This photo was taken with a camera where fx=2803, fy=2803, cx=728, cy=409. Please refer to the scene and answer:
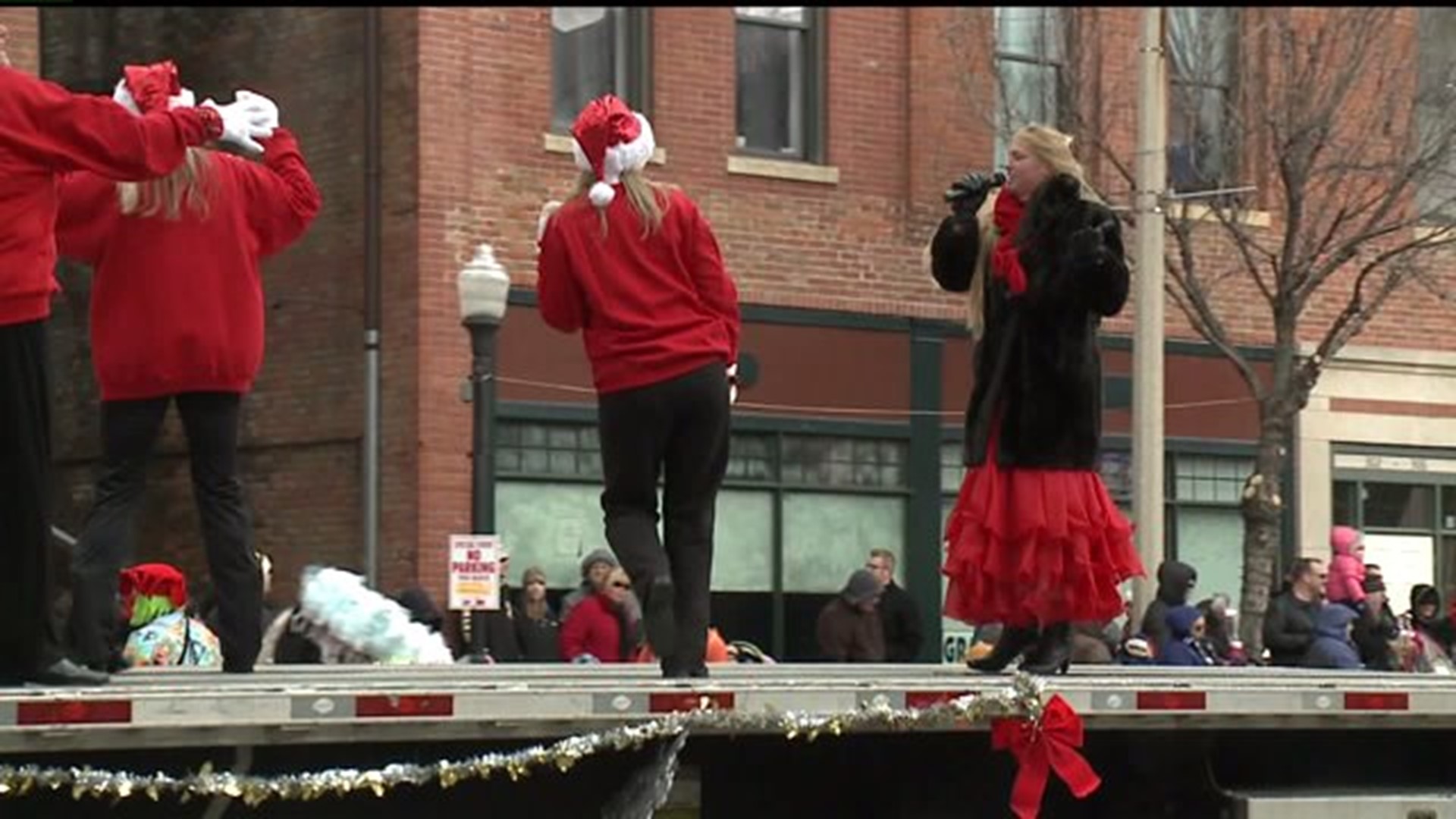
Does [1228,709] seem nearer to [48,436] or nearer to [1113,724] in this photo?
[1113,724]

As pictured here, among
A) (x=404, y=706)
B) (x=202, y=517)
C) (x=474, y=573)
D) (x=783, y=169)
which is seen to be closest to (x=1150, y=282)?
(x=783, y=169)

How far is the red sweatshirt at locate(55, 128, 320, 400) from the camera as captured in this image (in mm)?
7699

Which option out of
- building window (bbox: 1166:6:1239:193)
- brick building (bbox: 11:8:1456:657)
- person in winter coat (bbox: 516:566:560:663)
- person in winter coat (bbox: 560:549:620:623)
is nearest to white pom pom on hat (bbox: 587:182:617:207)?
person in winter coat (bbox: 560:549:620:623)

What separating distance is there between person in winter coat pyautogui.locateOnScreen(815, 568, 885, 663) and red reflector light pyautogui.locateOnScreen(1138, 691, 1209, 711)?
9.24 metres

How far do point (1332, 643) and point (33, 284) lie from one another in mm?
10894

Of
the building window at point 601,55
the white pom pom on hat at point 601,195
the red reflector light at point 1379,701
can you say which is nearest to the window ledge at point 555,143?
the building window at point 601,55

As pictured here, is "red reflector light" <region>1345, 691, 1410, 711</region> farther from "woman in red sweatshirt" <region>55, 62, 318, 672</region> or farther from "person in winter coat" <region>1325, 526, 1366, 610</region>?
"person in winter coat" <region>1325, 526, 1366, 610</region>

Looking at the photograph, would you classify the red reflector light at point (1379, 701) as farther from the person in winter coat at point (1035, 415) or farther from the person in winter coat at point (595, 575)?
the person in winter coat at point (595, 575)

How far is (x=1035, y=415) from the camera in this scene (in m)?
8.62

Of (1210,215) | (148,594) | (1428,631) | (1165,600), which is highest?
(1210,215)

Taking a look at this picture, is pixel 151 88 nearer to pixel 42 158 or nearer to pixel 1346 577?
pixel 42 158

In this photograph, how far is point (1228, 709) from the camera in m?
7.04

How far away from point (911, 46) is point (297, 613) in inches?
530

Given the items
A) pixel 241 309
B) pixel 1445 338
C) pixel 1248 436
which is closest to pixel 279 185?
pixel 241 309
